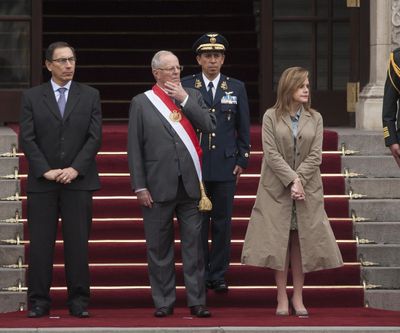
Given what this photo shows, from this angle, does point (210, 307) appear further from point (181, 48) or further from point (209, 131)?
point (181, 48)

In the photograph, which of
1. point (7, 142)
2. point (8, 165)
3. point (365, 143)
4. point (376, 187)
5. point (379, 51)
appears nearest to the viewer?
point (376, 187)

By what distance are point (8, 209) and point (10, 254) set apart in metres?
0.69

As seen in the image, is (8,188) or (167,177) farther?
(8,188)

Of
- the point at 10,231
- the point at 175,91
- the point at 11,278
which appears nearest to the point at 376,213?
the point at 175,91

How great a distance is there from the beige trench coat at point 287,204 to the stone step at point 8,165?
123 inches

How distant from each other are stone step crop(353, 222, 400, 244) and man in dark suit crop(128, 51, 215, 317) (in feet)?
7.41

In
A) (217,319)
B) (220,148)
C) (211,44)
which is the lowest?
(217,319)

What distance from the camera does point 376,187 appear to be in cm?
1509

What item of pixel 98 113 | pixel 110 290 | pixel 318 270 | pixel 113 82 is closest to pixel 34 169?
pixel 98 113

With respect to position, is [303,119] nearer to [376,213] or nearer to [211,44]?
[211,44]

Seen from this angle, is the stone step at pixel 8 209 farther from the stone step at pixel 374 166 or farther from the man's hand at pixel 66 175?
the stone step at pixel 374 166

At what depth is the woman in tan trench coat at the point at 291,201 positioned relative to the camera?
12703mm

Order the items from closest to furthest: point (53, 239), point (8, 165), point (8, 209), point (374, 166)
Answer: point (53, 239) < point (8, 209) < point (8, 165) < point (374, 166)

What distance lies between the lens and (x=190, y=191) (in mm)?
12656
